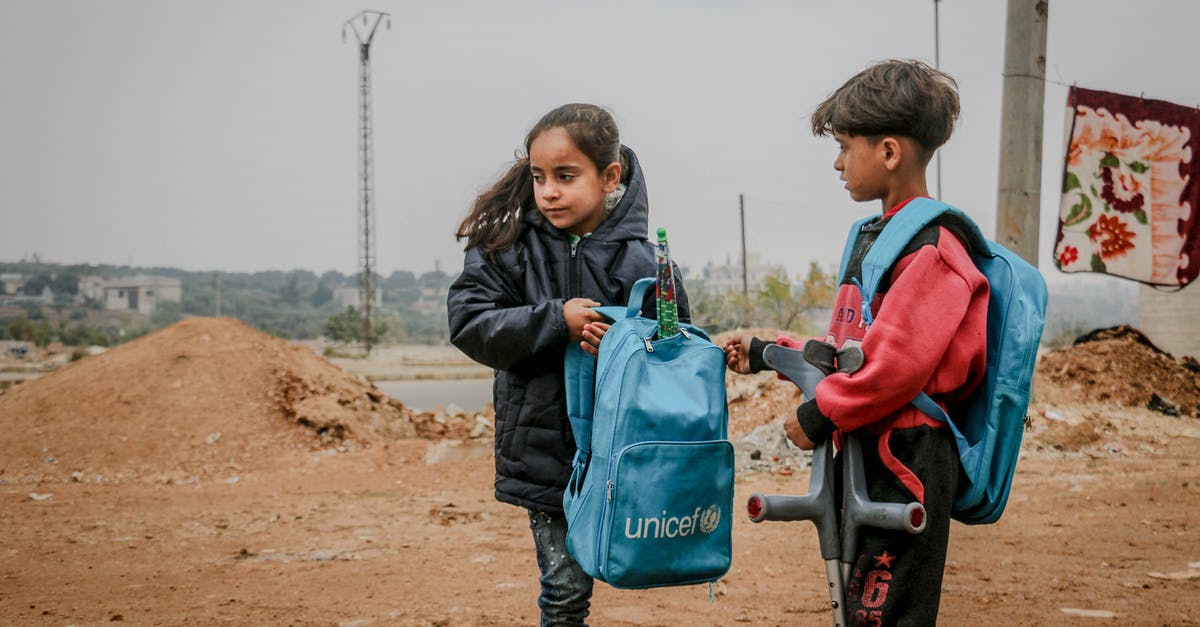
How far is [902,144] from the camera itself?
2.19 m

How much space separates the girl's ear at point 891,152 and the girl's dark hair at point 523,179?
719 mm

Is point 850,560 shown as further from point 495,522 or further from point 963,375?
point 495,522

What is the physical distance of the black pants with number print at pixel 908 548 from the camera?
6.55 feet

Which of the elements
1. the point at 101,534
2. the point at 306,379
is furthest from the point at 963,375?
the point at 306,379

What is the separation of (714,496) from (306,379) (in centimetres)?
875

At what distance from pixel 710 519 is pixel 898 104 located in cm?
100

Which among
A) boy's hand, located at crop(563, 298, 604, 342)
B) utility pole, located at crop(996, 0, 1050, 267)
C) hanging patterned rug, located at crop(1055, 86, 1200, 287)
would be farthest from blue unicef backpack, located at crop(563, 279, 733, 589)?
hanging patterned rug, located at crop(1055, 86, 1200, 287)

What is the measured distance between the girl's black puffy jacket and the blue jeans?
0.29 ft

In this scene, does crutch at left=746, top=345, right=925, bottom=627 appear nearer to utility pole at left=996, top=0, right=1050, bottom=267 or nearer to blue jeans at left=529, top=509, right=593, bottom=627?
blue jeans at left=529, top=509, right=593, bottom=627

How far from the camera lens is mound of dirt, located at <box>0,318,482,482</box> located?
8.81m

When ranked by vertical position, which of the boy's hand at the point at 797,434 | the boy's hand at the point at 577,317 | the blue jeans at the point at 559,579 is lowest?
the blue jeans at the point at 559,579

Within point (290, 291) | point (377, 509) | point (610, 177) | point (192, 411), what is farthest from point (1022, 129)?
point (290, 291)

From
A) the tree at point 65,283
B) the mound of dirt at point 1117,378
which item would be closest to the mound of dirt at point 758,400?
the mound of dirt at point 1117,378

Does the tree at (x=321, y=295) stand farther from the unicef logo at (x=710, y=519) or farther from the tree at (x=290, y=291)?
the unicef logo at (x=710, y=519)
